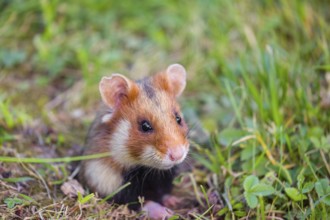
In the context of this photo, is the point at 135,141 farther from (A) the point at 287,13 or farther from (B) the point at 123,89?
(A) the point at 287,13

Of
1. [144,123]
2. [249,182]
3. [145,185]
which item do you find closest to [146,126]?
[144,123]

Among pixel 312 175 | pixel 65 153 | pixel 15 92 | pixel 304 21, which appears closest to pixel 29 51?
pixel 15 92

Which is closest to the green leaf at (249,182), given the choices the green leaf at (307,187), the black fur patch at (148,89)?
the green leaf at (307,187)

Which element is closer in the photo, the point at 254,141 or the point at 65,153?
the point at 254,141

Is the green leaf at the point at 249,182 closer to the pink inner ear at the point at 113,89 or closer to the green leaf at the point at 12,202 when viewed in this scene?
the pink inner ear at the point at 113,89

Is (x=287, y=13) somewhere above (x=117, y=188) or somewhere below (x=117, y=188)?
above

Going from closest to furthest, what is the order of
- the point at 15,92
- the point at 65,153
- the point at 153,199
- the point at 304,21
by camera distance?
the point at 153,199 → the point at 65,153 → the point at 15,92 → the point at 304,21

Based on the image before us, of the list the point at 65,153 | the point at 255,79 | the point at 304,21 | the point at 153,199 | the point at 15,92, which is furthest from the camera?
the point at 304,21
